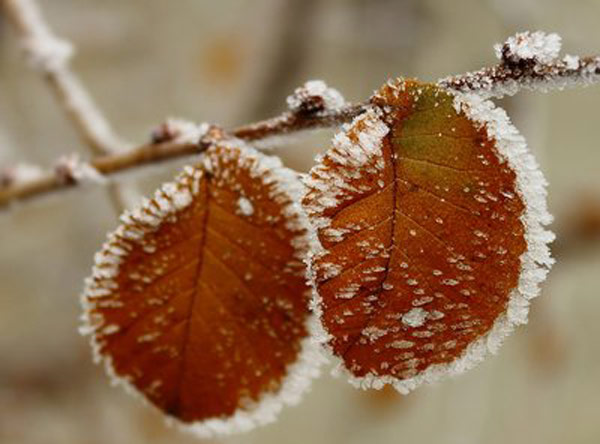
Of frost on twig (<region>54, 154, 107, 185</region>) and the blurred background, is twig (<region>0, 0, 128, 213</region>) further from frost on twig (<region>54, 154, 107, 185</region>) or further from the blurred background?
the blurred background

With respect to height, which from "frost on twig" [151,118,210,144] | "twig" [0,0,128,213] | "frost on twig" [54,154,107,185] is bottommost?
"frost on twig" [151,118,210,144]

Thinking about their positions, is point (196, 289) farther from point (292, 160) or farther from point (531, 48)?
point (292, 160)

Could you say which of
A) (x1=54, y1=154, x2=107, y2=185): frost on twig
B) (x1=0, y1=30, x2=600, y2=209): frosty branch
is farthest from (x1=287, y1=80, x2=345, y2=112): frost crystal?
(x1=54, y1=154, x2=107, y2=185): frost on twig

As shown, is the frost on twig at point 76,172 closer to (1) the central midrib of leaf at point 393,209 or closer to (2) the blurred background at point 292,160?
(1) the central midrib of leaf at point 393,209

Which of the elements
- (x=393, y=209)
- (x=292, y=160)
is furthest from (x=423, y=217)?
(x=292, y=160)

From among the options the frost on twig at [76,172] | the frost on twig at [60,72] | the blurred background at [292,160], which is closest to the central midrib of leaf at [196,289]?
the frost on twig at [76,172]

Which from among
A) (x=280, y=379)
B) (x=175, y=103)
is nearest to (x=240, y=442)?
(x=175, y=103)
